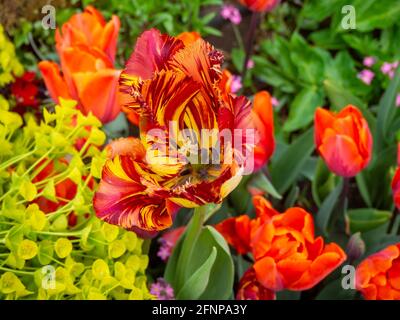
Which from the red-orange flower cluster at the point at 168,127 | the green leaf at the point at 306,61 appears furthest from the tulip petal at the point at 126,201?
the green leaf at the point at 306,61

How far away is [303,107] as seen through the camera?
5.27ft

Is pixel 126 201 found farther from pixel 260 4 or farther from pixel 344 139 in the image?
pixel 260 4

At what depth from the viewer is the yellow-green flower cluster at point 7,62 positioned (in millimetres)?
1192

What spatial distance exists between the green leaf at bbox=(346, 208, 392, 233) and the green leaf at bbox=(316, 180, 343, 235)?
0.04 metres

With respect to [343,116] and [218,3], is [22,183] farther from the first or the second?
[218,3]

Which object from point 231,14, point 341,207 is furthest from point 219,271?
point 231,14

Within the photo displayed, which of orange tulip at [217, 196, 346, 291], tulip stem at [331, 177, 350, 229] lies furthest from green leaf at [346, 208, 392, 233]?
orange tulip at [217, 196, 346, 291]

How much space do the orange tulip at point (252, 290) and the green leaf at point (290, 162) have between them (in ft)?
0.91

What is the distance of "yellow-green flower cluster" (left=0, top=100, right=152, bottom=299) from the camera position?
866mm

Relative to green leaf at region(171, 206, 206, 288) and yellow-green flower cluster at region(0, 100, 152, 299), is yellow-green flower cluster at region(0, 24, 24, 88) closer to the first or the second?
yellow-green flower cluster at region(0, 100, 152, 299)

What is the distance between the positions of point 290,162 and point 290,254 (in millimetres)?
362

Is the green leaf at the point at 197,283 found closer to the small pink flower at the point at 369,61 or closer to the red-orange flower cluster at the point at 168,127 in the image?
the red-orange flower cluster at the point at 168,127

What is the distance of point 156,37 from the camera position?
73 cm
